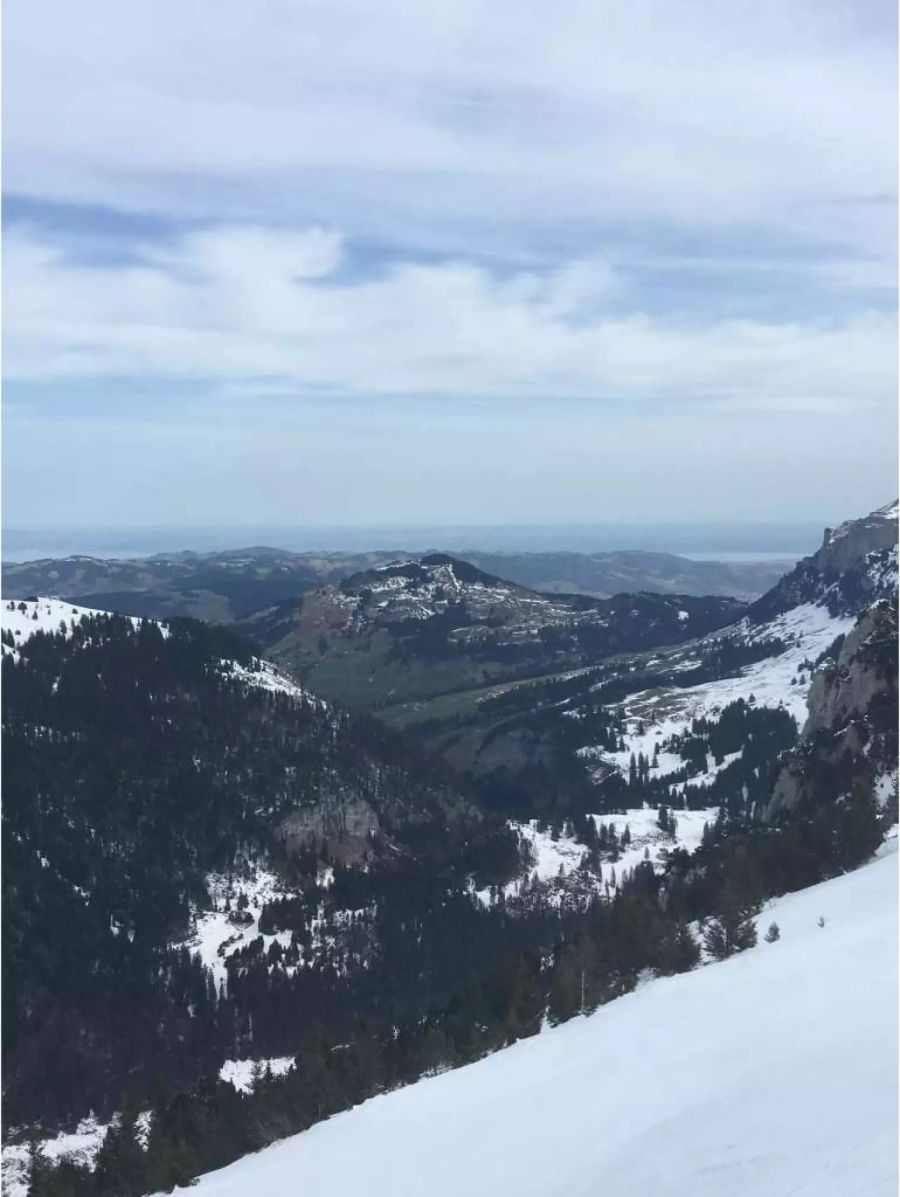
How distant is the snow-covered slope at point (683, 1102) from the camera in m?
28.4

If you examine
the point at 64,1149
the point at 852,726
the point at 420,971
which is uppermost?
the point at 852,726

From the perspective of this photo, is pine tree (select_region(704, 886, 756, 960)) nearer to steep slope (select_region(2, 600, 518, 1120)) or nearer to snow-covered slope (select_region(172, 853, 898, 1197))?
snow-covered slope (select_region(172, 853, 898, 1197))

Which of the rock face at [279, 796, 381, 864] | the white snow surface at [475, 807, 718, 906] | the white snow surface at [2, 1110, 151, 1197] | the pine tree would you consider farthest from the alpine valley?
the white snow surface at [475, 807, 718, 906]

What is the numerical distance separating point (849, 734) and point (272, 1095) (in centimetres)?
7632

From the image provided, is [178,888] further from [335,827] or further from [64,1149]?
[64,1149]

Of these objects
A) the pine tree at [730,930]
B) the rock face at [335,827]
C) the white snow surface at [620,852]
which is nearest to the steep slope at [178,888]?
the rock face at [335,827]

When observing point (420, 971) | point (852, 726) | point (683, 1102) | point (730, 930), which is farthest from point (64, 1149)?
point (852, 726)

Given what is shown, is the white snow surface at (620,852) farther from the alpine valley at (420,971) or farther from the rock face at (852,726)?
the rock face at (852,726)

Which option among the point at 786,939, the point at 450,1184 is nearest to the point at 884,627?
the point at 786,939

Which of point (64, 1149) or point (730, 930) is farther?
point (64, 1149)

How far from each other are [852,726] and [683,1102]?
8280cm

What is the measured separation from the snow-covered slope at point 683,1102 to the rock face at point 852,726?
41.5 meters

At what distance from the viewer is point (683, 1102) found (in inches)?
1437

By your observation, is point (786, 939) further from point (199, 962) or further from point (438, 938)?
point (199, 962)
